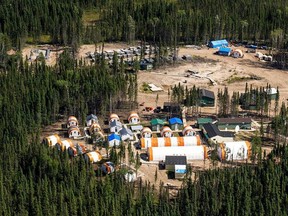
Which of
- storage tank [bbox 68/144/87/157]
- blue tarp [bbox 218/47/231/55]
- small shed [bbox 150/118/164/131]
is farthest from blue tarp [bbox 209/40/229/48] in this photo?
storage tank [bbox 68/144/87/157]

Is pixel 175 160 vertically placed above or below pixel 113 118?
below

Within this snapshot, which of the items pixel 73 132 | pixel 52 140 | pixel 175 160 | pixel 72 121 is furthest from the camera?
pixel 72 121

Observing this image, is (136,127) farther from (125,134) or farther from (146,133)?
(125,134)

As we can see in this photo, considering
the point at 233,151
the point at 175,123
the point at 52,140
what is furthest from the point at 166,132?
the point at 52,140

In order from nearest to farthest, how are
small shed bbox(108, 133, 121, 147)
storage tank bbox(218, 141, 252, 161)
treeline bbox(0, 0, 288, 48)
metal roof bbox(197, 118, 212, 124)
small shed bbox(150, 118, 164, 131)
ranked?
storage tank bbox(218, 141, 252, 161) → small shed bbox(108, 133, 121, 147) → small shed bbox(150, 118, 164, 131) → metal roof bbox(197, 118, 212, 124) → treeline bbox(0, 0, 288, 48)

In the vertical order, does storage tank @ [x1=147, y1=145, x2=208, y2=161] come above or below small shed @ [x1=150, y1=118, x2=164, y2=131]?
below

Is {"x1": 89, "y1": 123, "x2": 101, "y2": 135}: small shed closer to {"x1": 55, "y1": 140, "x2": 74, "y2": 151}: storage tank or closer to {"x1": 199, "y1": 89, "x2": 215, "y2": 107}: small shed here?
{"x1": 55, "y1": 140, "x2": 74, "y2": 151}: storage tank

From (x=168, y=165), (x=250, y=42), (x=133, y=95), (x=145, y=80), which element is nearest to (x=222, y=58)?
(x=250, y=42)
